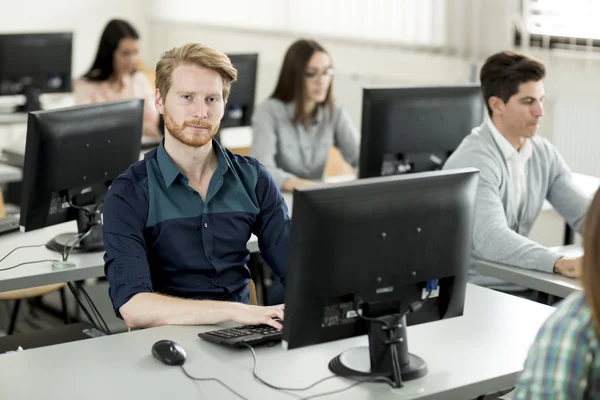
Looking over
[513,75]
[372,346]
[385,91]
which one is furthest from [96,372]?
[513,75]

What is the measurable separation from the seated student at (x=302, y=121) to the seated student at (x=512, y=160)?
109 cm

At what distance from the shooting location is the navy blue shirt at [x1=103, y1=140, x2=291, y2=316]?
7.66 feet

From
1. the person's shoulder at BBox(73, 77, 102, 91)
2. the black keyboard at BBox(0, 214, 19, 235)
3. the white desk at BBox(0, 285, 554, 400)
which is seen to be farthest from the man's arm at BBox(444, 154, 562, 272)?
the person's shoulder at BBox(73, 77, 102, 91)

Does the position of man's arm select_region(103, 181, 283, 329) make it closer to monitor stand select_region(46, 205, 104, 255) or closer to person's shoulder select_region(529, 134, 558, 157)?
monitor stand select_region(46, 205, 104, 255)

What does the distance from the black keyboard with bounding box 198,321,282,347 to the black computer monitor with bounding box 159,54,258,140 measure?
2633 mm

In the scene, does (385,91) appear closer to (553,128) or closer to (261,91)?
(553,128)

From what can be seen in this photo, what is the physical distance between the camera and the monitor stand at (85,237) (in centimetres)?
299

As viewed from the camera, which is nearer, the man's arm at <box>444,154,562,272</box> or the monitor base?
the monitor base

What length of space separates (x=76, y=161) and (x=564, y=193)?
163cm

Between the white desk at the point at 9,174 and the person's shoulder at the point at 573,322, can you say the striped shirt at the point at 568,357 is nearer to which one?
the person's shoulder at the point at 573,322

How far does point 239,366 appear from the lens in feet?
6.61

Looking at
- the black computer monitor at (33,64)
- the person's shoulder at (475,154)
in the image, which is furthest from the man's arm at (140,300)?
the black computer monitor at (33,64)

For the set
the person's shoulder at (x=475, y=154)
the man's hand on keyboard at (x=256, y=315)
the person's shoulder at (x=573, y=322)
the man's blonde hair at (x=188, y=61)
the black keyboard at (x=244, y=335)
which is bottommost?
the black keyboard at (x=244, y=335)

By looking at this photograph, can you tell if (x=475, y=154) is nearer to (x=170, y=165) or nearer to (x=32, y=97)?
(x=170, y=165)
